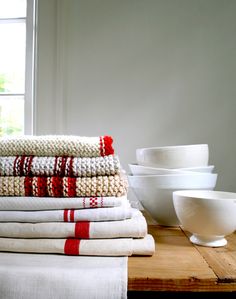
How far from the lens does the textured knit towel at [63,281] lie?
0.37m

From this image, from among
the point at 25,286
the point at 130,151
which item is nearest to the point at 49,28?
the point at 130,151

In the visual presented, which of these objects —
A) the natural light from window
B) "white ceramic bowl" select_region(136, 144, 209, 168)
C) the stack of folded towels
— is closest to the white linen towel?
the stack of folded towels

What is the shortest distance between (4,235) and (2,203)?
0.05 metres

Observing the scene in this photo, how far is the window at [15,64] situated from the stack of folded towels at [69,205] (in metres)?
0.50

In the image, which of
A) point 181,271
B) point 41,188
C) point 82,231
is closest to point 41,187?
point 41,188

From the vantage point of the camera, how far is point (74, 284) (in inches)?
14.6

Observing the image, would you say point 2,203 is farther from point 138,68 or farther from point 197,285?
point 138,68

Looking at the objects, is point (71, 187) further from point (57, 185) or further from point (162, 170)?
point (162, 170)

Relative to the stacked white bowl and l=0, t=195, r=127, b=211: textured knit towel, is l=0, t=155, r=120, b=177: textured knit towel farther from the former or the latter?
the stacked white bowl

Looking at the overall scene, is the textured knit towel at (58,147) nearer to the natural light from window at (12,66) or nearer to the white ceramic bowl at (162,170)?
the white ceramic bowl at (162,170)

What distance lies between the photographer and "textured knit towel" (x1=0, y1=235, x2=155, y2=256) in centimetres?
44

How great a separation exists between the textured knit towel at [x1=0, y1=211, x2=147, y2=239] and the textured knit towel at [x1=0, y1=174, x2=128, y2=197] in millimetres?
49

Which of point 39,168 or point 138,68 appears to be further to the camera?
point 138,68

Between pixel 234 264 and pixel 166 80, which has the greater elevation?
pixel 166 80
